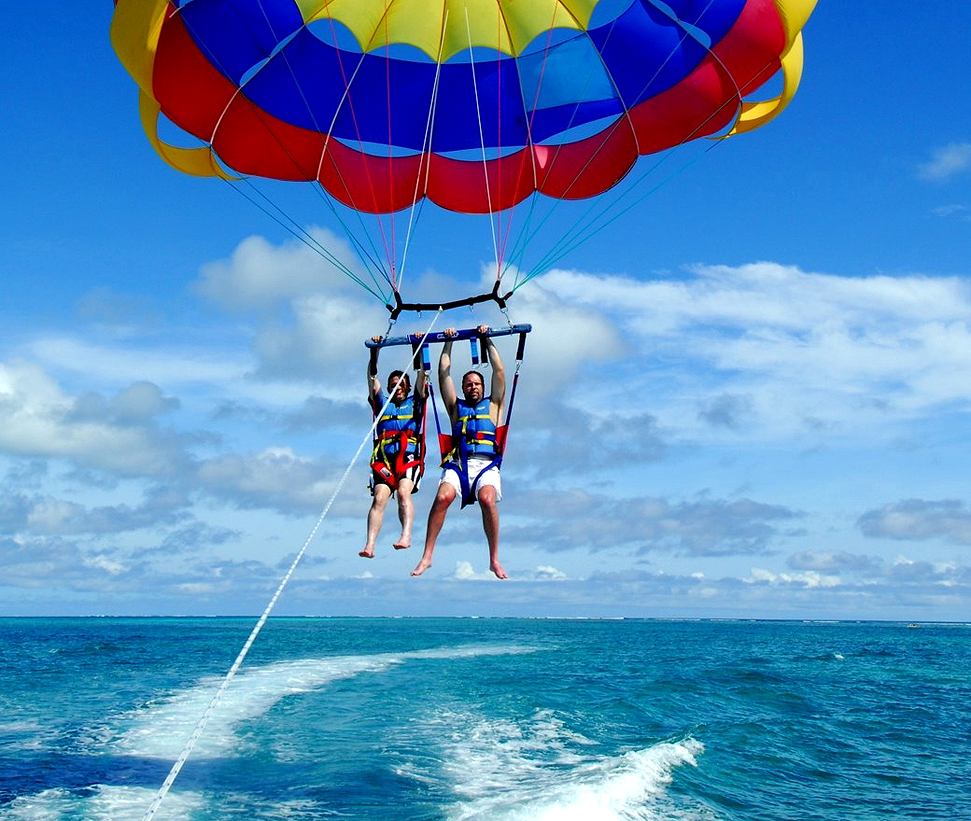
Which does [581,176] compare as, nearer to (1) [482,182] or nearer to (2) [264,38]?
(1) [482,182]

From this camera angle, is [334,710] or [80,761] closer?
[80,761]

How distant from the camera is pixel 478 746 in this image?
13.8 m

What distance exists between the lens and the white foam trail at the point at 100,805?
9.41m

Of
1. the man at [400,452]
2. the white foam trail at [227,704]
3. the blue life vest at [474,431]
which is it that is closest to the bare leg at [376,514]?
the man at [400,452]

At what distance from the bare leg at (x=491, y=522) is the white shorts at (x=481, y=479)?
5cm

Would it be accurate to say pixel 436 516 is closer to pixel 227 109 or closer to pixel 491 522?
pixel 491 522

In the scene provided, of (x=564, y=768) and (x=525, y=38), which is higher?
(x=525, y=38)

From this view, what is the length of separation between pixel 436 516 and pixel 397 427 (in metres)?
0.89

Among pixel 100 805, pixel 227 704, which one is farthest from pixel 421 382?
pixel 227 704

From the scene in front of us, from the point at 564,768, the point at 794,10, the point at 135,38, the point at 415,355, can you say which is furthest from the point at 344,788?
the point at 794,10

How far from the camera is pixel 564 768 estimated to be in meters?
12.5

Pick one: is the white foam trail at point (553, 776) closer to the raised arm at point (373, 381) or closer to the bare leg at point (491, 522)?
the bare leg at point (491, 522)

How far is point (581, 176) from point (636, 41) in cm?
160

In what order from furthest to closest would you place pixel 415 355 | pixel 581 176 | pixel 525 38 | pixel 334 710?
1. pixel 334 710
2. pixel 581 176
3. pixel 525 38
4. pixel 415 355
